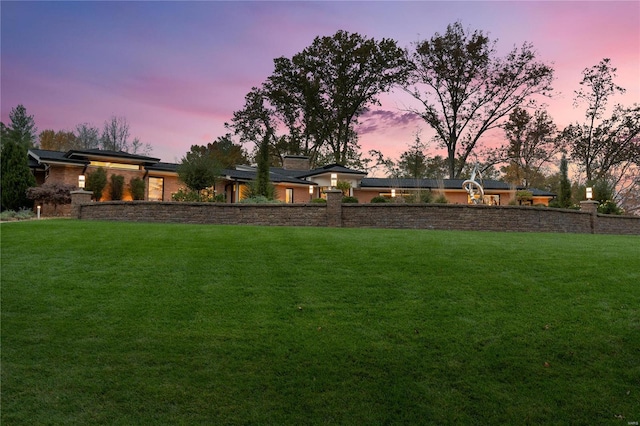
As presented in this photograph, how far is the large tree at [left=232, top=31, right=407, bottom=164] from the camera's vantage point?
3847 cm

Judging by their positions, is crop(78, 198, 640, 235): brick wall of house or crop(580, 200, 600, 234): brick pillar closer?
crop(78, 198, 640, 235): brick wall of house

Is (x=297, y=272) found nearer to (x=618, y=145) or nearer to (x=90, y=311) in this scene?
(x=90, y=311)

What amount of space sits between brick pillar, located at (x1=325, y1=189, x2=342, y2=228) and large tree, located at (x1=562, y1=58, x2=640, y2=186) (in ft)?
89.8

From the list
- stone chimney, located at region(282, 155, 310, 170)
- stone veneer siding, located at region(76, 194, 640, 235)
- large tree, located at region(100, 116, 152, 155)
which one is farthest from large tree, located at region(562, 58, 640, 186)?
large tree, located at region(100, 116, 152, 155)

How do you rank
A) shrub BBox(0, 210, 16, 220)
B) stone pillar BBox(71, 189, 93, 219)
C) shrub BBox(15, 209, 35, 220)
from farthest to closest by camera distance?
shrub BBox(15, 209, 35, 220) < shrub BBox(0, 210, 16, 220) < stone pillar BBox(71, 189, 93, 219)

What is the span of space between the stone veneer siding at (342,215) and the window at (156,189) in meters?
7.78

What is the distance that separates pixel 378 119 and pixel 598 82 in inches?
707

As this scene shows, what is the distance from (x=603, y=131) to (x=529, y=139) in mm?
5563

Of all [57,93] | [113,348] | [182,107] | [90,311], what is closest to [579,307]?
[113,348]

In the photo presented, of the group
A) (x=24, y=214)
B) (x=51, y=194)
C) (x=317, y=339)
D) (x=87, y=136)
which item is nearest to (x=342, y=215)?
(x=317, y=339)

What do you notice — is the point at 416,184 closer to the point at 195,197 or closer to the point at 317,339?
the point at 195,197

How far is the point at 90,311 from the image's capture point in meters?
5.42

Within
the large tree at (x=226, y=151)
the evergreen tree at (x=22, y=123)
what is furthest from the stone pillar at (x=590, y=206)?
the evergreen tree at (x=22, y=123)

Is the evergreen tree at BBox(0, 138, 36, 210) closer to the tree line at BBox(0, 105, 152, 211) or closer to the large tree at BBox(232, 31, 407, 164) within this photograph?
the tree line at BBox(0, 105, 152, 211)
